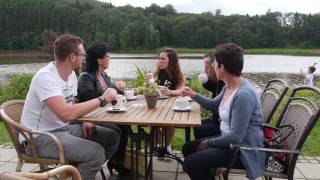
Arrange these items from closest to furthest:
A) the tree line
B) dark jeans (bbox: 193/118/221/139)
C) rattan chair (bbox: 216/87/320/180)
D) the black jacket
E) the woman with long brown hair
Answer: rattan chair (bbox: 216/87/320/180) < the black jacket < dark jeans (bbox: 193/118/221/139) < the woman with long brown hair < the tree line

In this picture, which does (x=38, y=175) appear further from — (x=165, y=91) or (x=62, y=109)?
(x=165, y=91)

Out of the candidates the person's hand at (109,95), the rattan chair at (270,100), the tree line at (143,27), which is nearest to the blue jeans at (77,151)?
the person's hand at (109,95)

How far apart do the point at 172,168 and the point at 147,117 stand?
1.36 meters

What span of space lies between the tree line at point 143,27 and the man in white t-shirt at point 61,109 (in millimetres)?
80020

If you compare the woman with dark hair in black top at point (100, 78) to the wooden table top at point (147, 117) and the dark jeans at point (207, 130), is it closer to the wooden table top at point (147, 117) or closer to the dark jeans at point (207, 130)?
→ the wooden table top at point (147, 117)

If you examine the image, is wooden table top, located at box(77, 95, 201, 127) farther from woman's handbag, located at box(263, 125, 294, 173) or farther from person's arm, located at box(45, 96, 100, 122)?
woman's handbag, located at box(263, 125, 294, 173)

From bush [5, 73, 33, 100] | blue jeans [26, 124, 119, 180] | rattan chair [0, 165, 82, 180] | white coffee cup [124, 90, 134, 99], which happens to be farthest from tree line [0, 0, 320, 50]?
rattan chair [0, 165, 82, 180]

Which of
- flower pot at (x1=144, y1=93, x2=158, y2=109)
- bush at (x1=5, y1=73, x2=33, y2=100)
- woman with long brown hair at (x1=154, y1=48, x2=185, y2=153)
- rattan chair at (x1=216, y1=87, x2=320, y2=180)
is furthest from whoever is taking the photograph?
bush at (x1=5, y1=73, x2=33, y2=100)

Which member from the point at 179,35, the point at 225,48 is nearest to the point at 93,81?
the point at 225,48

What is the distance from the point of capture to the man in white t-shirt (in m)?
2.80

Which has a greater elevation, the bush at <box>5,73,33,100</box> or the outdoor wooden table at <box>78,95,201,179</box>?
the outdoor wooden table at <box>78,95,201,179</box>

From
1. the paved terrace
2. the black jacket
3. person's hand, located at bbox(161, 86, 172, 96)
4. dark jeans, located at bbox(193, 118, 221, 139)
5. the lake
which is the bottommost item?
the lake

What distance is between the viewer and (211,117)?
14.0ft

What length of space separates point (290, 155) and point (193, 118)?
82 centimetres
